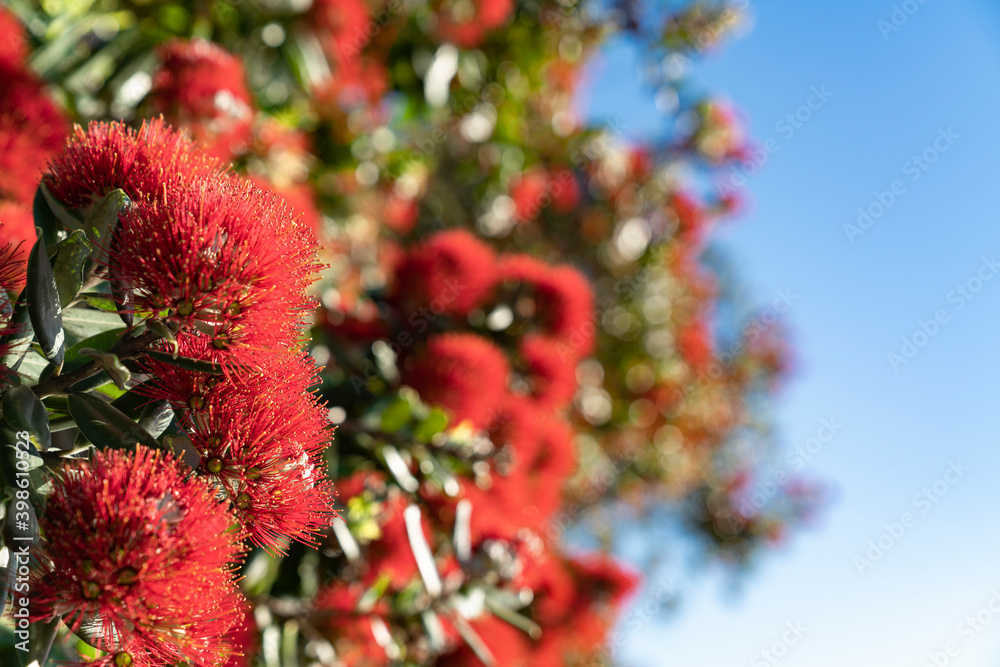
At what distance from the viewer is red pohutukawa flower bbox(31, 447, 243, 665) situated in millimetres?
656

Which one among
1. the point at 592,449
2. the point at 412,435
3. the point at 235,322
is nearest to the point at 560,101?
the point at 592,449

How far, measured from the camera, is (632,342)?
13.7 ft

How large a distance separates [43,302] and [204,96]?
1125 millimetres

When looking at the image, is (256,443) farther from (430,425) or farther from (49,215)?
(430,425)

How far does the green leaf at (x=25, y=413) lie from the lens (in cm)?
71

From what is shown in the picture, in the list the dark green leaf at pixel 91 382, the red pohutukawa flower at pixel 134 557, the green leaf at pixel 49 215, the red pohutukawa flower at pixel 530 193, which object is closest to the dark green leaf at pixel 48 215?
the green leaf at pixel 49 215

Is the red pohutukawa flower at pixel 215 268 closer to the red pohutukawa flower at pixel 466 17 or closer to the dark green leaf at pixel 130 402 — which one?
the dark green leaf at pixel 130 402

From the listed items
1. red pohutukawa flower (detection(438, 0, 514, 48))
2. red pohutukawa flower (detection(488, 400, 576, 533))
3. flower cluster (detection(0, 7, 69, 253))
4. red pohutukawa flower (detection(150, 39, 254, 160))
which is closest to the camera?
flower cluster (detection(0, 7, 69, 253))

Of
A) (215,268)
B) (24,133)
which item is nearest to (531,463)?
(215,268)

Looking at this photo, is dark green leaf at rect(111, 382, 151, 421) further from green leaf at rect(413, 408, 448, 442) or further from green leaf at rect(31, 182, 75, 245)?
green leaf at rect(413, 408, 448, 442)

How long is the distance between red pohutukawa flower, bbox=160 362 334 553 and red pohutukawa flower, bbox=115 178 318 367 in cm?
4

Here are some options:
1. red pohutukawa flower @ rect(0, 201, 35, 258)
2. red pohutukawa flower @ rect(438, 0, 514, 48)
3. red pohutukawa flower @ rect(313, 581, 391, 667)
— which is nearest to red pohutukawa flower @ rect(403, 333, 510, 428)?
red pohutukawa flower @ rect(313, 581, 391, 667)

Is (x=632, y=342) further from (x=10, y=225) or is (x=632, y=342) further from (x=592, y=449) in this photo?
(x=10, y=225)

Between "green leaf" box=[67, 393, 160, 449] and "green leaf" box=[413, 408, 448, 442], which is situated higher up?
"green leaf" box=[67, 393, 160, 449]
